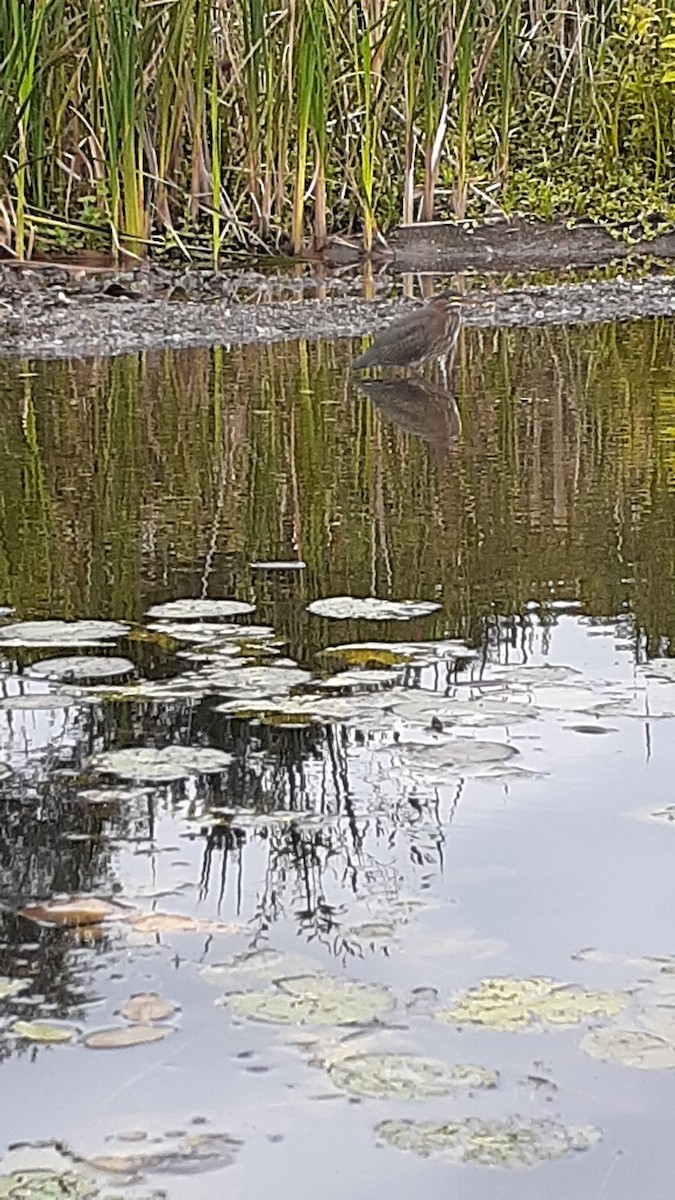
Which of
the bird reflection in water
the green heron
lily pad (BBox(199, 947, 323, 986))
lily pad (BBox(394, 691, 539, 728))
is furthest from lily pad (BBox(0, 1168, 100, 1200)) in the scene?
the green heron

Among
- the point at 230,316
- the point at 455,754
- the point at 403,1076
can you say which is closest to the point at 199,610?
the point at 455,754

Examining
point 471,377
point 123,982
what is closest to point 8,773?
point 123,982

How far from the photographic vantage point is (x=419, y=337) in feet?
17.1

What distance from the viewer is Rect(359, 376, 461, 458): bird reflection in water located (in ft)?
15.0

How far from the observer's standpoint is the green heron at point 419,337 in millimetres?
5207

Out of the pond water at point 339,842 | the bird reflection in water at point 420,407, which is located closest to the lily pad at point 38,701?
the pond water at point 339,842

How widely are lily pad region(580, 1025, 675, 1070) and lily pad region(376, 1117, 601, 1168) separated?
0.33 feet

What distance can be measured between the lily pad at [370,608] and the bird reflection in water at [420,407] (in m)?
1.43

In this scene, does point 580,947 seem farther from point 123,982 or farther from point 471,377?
point 471,377

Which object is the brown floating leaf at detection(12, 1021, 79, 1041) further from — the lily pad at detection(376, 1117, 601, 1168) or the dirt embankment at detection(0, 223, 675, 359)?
the dirt embankment at detection(0, 223, 675, 359)

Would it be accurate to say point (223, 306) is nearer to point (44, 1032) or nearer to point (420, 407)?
point (420, 407)

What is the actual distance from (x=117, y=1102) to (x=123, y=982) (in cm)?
20

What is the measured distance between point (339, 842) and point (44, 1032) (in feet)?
1.57

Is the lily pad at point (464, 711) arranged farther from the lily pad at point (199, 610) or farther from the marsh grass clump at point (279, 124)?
the marsh grass clump at point (279, 124)
